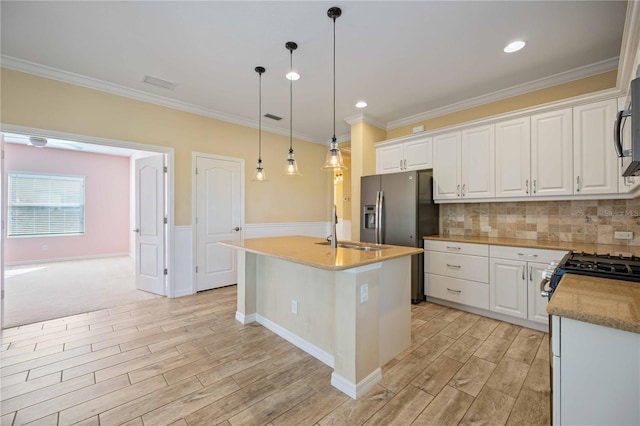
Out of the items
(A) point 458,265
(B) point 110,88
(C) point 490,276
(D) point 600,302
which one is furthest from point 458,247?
(B) point 110,88

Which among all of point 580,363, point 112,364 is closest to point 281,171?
point 112,364

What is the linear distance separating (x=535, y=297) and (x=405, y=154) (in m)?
2.41

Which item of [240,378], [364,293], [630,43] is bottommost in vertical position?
[240,378]

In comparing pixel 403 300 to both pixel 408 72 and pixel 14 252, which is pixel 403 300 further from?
pixel 14 252

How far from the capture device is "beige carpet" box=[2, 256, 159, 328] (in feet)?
10.9

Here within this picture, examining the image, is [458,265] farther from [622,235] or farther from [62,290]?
[62,290]

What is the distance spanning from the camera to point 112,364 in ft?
7.28

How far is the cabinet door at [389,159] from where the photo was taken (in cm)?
417

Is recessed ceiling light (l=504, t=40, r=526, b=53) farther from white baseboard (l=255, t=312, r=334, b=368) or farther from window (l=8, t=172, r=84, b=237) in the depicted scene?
window (l=8, t=172, r=84, b=237)

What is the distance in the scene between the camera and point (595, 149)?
8.68 ft

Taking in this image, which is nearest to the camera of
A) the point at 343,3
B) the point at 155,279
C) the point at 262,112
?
the point at 343,3

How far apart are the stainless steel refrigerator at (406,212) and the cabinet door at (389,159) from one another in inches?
15.3

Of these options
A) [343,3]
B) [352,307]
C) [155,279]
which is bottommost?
[155,279]

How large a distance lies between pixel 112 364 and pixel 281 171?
3.84m
